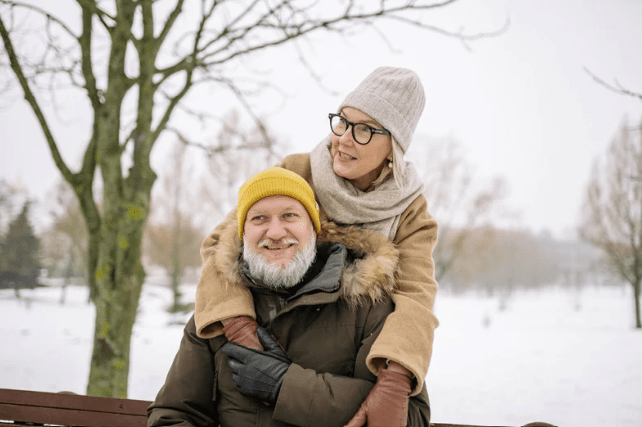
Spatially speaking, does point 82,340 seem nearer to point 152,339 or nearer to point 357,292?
point 152,339

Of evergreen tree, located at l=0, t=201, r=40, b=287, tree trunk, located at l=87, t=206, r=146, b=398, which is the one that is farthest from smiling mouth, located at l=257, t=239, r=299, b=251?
evergreen tree, located at l=0, t=201, r=40, b=287

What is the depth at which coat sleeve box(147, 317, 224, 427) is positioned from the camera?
1791 millimetres

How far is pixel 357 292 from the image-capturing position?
1.77 metres

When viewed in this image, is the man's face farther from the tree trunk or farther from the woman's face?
the tree trunk

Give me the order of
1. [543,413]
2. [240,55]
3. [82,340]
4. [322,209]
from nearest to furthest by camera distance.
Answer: [322,209] < [240,55] < [543,413] < [82,340]

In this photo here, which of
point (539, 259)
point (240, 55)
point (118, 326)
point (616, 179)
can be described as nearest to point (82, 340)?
point (118, 326)

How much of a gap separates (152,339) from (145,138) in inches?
417

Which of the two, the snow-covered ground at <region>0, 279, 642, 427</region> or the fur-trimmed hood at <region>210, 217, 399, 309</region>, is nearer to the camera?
the fur-trimmed hood at <region>210, 217, 399, 309</region>

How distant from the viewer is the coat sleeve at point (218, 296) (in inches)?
70.1

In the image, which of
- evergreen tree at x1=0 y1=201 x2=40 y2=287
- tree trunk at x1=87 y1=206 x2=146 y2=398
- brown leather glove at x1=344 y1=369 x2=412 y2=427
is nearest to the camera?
brown leather glove at x1=344 y1=369 x2=412 y2=427

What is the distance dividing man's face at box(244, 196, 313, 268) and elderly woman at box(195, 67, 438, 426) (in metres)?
0.21

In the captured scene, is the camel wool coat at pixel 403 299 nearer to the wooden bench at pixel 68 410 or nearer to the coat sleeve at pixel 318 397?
the coat sleeve at pixel 318 397

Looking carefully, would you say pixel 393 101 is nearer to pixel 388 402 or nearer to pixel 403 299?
pixel 403 299

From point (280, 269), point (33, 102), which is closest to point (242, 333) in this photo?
point (280, 269)
